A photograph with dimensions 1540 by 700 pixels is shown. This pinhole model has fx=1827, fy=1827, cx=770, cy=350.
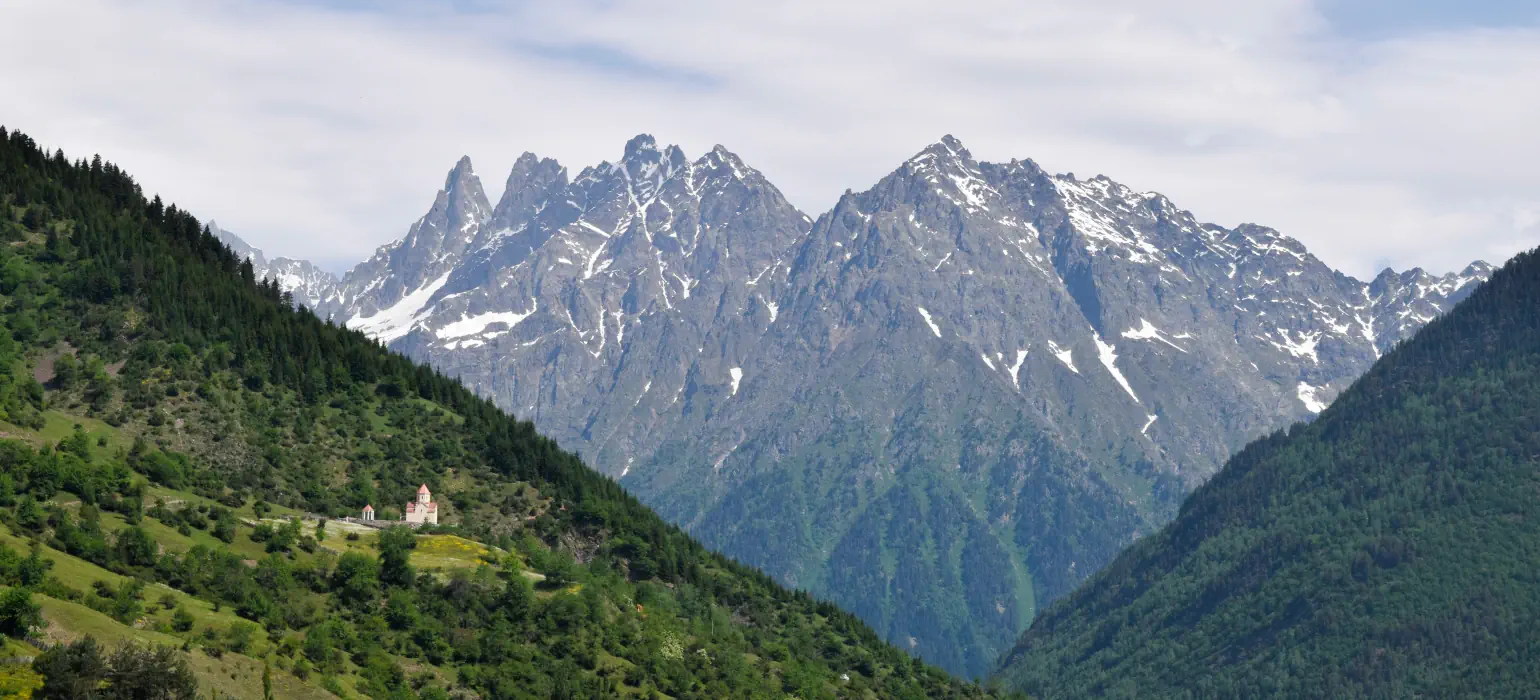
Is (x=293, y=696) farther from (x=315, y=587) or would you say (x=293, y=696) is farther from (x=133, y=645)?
(x=315, y=587)

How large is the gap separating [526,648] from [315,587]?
23.1 meters

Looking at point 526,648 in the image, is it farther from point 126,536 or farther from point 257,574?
point 126,536

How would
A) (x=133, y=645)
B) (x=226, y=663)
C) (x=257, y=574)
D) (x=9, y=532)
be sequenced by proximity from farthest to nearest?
(x=257, y=574), (x=9, y=532), (x=226, y=663), (x=133, y=645)

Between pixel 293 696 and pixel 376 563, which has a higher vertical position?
pixel 376 563

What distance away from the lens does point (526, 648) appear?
641 ft

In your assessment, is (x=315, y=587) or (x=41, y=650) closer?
(x=41, y=650)

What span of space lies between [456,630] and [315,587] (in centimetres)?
1516

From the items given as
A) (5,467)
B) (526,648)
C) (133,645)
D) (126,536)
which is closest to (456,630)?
(526,648)

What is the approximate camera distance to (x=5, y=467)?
18675 cm

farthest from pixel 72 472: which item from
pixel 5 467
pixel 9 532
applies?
pixel 9 532

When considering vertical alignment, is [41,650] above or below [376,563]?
below

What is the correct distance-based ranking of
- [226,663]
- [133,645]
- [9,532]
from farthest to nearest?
[9,532], [226,663], [133,645]

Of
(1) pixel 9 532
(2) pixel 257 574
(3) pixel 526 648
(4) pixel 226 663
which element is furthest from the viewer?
(3) pixel 526 648

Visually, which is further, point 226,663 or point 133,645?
point 226,663
